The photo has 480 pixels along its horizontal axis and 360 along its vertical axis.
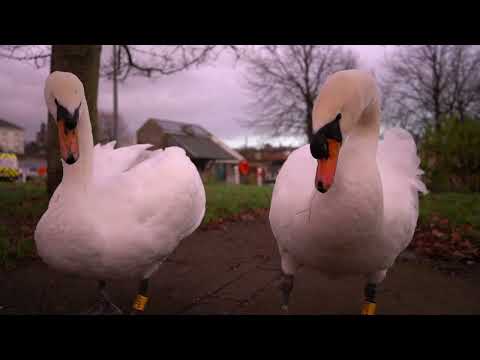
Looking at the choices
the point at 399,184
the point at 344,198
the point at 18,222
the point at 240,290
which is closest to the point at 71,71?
the point at 18,222

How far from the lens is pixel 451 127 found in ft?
33.4

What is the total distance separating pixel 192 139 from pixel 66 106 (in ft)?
71.9

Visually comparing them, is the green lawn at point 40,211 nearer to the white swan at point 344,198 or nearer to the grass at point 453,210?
the grass at point 453,210

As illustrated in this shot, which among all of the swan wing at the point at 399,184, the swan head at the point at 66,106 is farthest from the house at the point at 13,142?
the swan wing at the point at 399,184

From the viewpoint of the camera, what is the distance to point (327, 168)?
1493 mm

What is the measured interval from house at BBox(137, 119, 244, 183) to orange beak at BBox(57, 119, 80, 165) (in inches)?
728

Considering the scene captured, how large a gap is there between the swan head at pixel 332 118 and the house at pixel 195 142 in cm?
1924

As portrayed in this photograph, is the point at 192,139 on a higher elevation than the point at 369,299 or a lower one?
higher

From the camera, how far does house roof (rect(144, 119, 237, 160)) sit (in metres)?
22.2

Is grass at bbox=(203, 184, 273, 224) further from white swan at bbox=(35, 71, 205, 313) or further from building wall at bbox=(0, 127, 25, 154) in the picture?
building wall at bbox=(0, 127, 25, 154)

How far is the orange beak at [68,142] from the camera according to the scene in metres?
2.11

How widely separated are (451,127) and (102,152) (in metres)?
10.1

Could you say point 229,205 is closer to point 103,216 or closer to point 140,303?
point 140,303

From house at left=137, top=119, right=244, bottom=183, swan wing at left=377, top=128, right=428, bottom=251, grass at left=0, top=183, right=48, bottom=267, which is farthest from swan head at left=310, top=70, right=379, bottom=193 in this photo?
house at left=137, top=119, right=244, bottom=183
